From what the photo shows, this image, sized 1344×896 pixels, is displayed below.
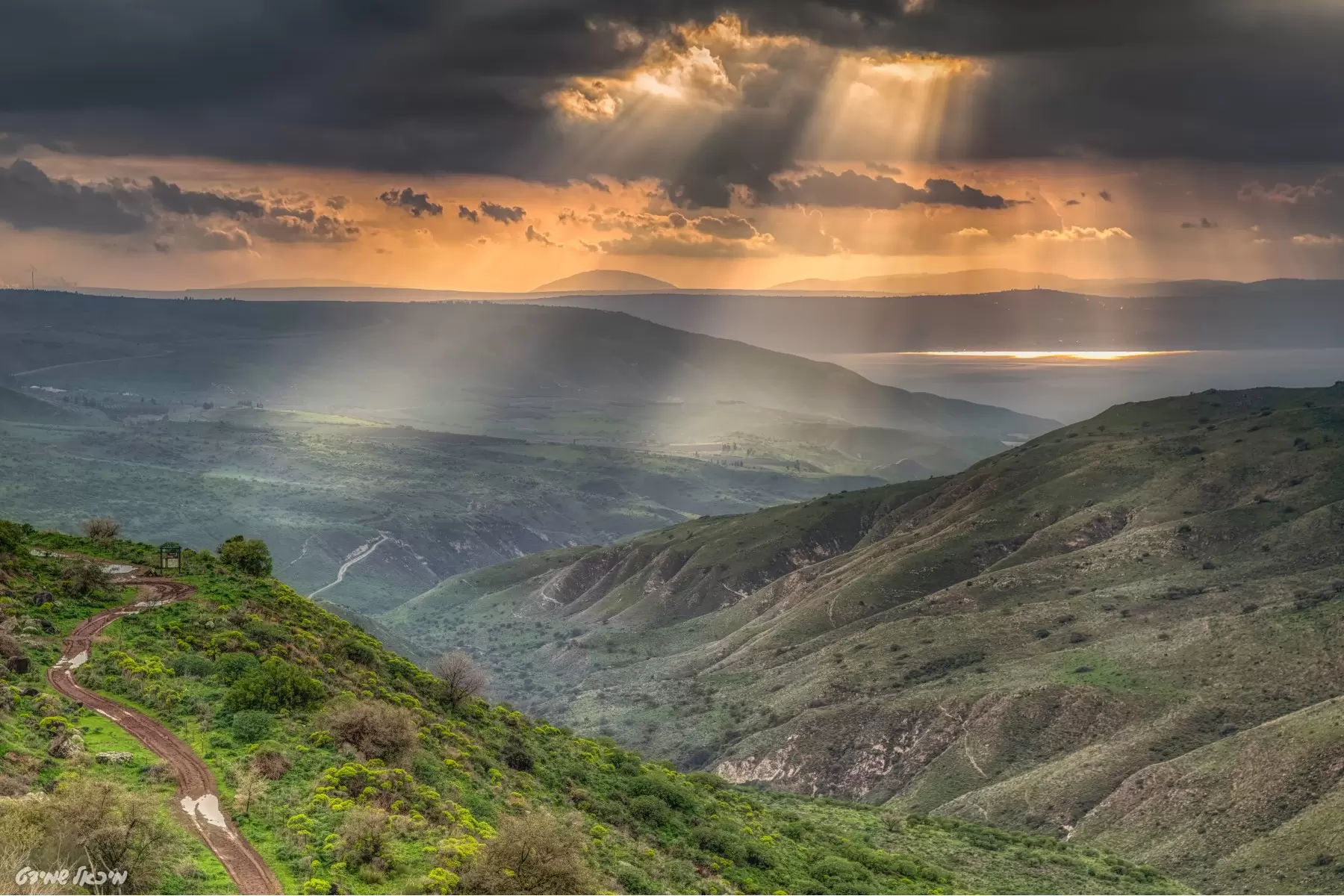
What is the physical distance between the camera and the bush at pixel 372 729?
50.5m

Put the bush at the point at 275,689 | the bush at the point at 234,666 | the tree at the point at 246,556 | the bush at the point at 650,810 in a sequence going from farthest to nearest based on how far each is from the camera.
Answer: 1. the tree at the point at 246,556
2. the bush at the point at 650,810
3. the bush at the point at 234,666
4. the bush at the point at 275,689

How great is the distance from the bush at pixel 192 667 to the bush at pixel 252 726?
5694 millimetres

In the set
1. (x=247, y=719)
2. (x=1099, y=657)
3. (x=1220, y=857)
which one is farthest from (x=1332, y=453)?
(x=247, y=719)

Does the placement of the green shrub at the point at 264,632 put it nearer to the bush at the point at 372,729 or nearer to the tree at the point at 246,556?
the bush at the point at 372,729

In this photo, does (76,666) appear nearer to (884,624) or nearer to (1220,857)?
(1220,857)

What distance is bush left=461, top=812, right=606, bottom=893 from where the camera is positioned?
119 ft

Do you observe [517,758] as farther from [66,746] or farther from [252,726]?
[66,746]

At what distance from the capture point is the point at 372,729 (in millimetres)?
51531

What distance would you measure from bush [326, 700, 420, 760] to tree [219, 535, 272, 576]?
2708 centimetres

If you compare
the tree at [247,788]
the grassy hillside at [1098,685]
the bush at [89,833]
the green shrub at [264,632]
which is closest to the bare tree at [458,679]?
the green shrub at [264,632]

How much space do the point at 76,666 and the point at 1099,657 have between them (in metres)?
115

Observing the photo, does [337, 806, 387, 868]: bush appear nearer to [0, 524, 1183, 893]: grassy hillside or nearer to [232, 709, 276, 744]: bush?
[0, 524, 1183, 893]: grassy hillside

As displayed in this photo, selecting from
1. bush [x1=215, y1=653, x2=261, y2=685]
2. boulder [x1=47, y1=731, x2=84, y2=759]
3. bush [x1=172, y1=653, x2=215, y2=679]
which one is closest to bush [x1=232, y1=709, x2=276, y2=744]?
bush [x1=215, y1=653, x2=261, y2=685]

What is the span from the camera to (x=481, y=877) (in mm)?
36375
